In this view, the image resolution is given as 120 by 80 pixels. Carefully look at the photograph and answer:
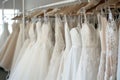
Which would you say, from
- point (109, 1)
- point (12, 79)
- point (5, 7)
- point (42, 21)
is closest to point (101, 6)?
point (109, 1)

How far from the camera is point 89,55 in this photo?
1.45 metres

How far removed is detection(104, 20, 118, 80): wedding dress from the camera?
1.24m

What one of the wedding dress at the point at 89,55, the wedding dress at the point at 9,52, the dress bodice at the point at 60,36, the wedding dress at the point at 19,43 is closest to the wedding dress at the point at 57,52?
the dress bodice at the point at 60,36

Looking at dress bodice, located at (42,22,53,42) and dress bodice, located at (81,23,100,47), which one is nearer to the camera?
dress bodice, located at (81,23,100,47)

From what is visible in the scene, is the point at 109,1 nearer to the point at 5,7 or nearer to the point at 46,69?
the point at 46,69

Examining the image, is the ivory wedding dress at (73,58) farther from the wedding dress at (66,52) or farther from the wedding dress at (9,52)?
the wedding dress at (9,52)

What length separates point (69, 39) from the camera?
1.71m

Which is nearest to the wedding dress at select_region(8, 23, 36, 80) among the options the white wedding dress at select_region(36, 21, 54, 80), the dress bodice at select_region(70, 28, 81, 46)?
the white wedding dress at select_region(36, 21, 54, 80)

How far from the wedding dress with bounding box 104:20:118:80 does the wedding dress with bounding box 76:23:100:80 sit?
0.18 m

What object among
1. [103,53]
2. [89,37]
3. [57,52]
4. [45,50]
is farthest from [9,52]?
[103,53]

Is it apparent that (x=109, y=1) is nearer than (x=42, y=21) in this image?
Yes

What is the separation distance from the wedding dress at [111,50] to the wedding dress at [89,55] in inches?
7.2

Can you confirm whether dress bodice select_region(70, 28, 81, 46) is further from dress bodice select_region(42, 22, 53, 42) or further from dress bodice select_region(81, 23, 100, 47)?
dress bodice select_region(42, 22, 53, 42)

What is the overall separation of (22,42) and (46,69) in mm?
855
